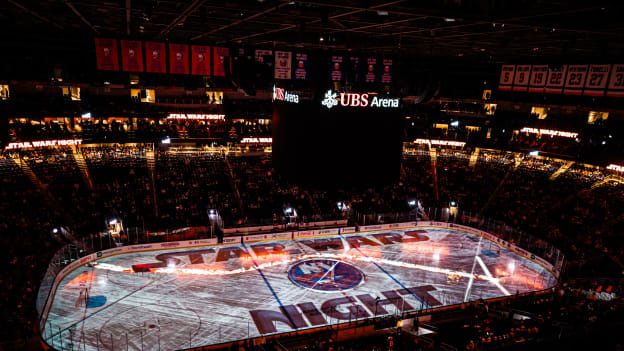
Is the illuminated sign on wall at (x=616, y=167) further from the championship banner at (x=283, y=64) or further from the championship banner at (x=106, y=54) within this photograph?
the championship banner at (x=106, y=54)

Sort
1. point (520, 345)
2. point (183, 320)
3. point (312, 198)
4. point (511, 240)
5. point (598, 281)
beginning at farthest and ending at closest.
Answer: point (312, 198)
point (511, 240)
point (598, 281)
point (183, 320)
point (520, 345)

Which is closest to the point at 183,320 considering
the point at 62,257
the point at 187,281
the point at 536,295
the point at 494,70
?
the point at 187,281

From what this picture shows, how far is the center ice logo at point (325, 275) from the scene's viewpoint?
19641mm

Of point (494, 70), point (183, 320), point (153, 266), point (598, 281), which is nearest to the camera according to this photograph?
point (183, 320)

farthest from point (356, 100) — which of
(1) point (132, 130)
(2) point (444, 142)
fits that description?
(2) point (444, 142)

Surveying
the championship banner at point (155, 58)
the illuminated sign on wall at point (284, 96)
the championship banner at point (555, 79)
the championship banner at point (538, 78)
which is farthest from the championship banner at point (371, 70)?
the championship banner at point (538, 78)

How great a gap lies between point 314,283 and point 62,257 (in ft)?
41.0

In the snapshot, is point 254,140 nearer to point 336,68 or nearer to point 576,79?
point 336,68

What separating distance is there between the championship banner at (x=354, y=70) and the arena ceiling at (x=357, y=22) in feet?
3.33

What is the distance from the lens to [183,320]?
15914 millimetres

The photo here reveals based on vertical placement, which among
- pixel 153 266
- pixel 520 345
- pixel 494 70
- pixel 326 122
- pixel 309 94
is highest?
pixel 494 70

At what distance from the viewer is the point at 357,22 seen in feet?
39.7

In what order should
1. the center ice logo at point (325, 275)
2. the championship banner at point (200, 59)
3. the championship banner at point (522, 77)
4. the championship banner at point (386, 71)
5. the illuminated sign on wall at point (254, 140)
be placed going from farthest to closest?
the illuminated sign on wall at point (254, 140) → the center ice logo at point (325, 275) → the championship banner at point (522, 77) → the championship banner at point (200, 59) → the championship banner at point (386, 71)

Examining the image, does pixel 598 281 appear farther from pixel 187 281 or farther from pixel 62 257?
pixel 62 257
